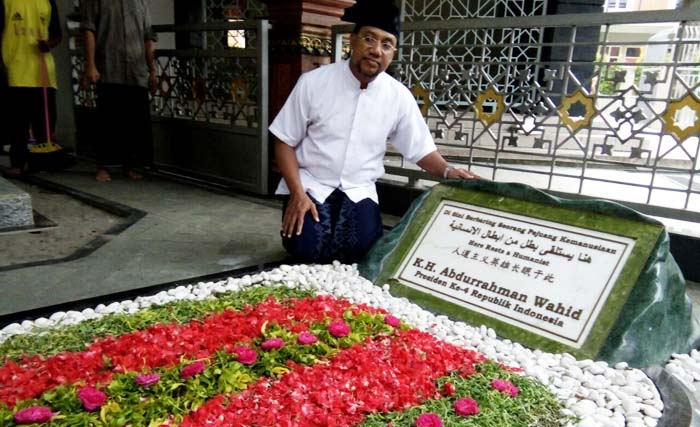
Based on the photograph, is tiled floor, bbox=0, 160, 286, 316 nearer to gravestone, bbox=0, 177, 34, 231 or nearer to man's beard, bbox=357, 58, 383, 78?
gravestone, bbox=0, 177, 34, 231

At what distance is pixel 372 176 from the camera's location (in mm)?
2881

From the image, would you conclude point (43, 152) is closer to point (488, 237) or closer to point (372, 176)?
point (372, 176)

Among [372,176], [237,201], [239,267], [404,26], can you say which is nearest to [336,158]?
[372,176]

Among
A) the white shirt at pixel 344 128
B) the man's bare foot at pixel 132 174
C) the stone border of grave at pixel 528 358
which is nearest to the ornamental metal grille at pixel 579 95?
the white shirt at pixel 344 128

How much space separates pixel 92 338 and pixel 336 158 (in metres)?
1.38

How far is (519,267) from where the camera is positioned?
2219 millimetres

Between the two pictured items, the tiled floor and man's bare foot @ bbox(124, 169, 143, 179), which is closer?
the tiled floor

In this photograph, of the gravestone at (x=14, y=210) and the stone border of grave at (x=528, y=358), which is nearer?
the stone border of grave at (x=528, y=358)

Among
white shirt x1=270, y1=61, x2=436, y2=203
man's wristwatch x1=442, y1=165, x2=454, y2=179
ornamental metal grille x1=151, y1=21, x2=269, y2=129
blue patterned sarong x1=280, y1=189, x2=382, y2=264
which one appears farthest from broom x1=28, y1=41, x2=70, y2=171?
man's wristwatch x1=442, y1=165, x2=454, y2=179

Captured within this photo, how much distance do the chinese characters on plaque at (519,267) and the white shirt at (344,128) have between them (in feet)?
1.51

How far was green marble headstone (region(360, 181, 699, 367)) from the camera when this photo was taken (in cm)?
192

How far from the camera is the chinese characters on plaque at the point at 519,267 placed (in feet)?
6.61

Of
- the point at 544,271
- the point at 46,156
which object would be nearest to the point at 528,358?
the point at 544,271

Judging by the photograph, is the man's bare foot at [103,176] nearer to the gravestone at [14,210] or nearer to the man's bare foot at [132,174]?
the man's bare foot at [132,174]
